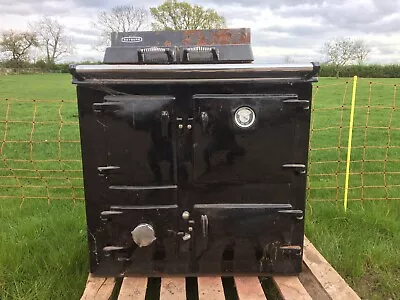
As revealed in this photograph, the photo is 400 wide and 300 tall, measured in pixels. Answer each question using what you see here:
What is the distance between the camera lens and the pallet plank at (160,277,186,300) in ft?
7.86

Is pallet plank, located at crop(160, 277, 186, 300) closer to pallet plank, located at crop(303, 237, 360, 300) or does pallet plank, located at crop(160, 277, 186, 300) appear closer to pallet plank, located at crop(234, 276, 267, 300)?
pallet plank, located at crop(234, 276, 267, 300)

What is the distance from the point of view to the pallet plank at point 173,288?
240cm

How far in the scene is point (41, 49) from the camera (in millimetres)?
47344

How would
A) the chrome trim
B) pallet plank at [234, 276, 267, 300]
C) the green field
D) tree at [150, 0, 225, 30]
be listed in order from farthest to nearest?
tree at [150, 0, 225, 30], the green field, pallet plank at [234, 276, 267, 300], the chrome trim

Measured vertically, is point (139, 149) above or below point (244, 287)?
above

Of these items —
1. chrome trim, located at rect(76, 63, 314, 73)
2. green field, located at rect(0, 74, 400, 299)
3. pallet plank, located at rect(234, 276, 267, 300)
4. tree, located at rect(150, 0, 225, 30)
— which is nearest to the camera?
chrome trim, located at rect(76, 63, 314, 73)

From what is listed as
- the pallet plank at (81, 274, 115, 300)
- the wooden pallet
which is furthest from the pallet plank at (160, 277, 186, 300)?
the pallet plank at (81, 274, 115, 300)

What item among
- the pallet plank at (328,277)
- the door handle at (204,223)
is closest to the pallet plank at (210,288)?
the door handle at (204,223)

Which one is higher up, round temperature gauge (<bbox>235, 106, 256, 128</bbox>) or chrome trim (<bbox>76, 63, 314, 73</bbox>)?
chrome trim (<bbox>76, 63, 314, 73</bbox>)

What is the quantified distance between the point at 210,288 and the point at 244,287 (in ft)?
0.69

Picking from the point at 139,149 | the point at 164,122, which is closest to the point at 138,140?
the point at 139,149

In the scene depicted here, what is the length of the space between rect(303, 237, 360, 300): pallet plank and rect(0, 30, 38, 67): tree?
47.8 meters

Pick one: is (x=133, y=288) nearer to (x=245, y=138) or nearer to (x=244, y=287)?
(x=244, y=287)

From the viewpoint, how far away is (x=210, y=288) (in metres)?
2.47
